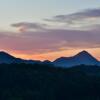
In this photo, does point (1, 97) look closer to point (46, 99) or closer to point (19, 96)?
point (19, 96)

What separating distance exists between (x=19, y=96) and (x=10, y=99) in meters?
4.66

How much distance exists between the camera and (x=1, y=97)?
198m

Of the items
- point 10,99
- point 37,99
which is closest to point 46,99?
point 37,99

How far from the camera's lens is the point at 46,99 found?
655 feet

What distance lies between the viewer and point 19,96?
198000 millimetres

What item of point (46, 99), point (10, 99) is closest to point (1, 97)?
point (10, 99)

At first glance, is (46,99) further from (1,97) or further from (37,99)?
(1,97)

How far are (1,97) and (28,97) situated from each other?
40.1 feet

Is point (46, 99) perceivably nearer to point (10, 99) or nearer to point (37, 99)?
point (37, 99)

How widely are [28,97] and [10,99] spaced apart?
8432 millimetres

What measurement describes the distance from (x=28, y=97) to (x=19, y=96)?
4.11 m

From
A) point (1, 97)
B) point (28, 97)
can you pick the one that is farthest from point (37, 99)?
point (1, 97)

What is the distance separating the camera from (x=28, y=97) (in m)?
198
